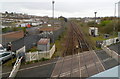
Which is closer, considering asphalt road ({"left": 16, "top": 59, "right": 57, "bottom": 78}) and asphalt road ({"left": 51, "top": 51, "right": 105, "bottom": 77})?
asphalt road ({"left": 51, "top": 51, "right": 105, "bottom": 77})

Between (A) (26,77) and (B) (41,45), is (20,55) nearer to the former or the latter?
(B) (41,45)

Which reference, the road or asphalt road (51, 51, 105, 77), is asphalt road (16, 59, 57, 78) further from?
asphalt road (51, 51, 105, 77)

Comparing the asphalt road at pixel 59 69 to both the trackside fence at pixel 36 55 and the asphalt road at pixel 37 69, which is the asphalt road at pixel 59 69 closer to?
the asphalt road at pixel 37 69

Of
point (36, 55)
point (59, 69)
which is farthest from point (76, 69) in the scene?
point (36, 55)

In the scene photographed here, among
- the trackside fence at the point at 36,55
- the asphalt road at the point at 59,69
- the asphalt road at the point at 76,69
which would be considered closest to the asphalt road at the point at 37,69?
the asphalt road at the point at 59,69

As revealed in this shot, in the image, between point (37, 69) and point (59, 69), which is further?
point (37, 69)

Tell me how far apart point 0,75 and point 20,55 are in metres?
2.38

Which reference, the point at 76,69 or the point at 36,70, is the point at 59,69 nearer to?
the point at 76,69

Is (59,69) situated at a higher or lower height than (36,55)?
lower

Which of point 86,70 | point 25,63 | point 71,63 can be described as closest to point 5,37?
point 25,63

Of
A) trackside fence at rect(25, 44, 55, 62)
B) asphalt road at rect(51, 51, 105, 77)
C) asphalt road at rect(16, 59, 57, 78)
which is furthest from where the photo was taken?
trackside fence at rect(25, 44, 55, 62)

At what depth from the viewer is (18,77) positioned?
5.33 metres

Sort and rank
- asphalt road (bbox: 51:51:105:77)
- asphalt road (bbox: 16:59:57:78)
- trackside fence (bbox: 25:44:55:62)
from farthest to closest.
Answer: trackside fence (bbox: 25:44:55:62) → asphalt road (bbox: 16:59:57:78) → asphalt road (bbox: 51:51:105:77)

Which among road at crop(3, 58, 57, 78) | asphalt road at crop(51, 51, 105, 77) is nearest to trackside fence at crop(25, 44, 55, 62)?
road at crop(3, 58, 57, 78)
